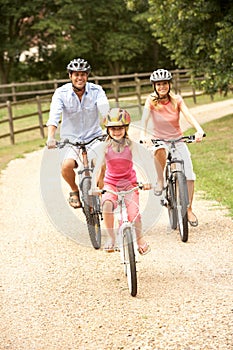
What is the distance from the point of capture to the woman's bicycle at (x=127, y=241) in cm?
591

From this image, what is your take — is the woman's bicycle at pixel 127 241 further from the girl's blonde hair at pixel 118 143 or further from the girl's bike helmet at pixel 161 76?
the girl's bike helmet at pixel 161 76

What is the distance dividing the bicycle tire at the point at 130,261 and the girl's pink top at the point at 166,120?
2179 mm

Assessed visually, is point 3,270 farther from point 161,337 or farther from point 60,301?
point 161,337

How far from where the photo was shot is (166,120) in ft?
26.0

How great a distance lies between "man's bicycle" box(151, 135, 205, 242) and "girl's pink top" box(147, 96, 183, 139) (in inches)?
4.9

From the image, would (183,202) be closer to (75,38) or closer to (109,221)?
(109,221)

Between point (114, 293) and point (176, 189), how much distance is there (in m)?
1.94

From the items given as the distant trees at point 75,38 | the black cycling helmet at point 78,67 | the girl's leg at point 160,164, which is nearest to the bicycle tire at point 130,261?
the black cycling helmet at point 78,67

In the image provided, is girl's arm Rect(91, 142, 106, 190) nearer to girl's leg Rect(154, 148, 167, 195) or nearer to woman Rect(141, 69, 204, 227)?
woman Rect(141, 69, 204, 227)

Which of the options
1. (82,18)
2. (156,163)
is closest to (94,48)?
(82,18)

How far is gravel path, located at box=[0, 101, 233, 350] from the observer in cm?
513

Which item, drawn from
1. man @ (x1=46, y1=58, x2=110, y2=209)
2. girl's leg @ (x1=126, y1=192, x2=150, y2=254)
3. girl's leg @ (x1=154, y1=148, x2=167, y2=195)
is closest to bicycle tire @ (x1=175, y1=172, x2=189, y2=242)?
girl's leg @ (x1=154, y1=148, x2=167, y2=195)

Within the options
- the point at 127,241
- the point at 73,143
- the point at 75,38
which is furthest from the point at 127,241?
the point at 75,38

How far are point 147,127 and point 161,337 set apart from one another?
323cm
